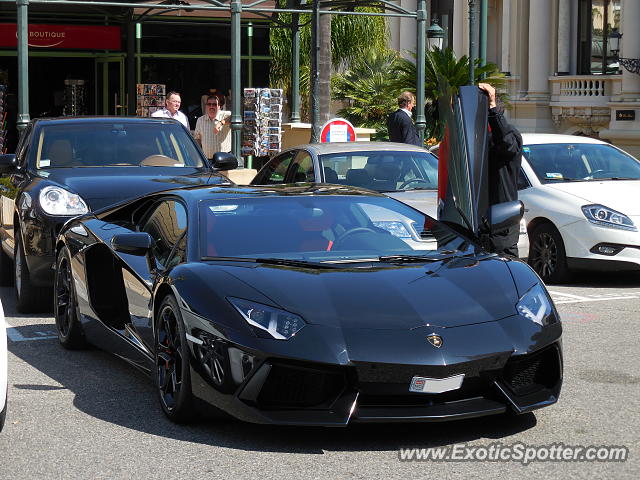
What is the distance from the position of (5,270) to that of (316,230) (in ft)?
20.9

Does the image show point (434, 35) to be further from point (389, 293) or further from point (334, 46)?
point (389, 293)

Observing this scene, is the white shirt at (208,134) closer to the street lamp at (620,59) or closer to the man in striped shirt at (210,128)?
the man in striped shirt at (210,128)

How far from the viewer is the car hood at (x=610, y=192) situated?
12430 mm

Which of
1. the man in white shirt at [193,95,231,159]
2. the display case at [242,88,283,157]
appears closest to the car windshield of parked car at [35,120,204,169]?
the man in white shirt at [193,95,231,159]

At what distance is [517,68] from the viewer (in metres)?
43.5

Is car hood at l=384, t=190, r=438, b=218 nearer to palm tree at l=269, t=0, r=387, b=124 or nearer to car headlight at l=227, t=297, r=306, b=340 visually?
car headlight at l=227, t=297, r=306, b=340

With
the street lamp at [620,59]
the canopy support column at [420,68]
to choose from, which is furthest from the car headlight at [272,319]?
the street lamp at [620,59]

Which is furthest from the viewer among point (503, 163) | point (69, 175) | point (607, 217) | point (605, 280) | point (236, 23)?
point (236, 23)

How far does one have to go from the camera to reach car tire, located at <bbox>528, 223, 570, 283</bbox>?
12633mm

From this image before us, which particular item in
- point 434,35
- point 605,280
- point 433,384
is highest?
point 434,35

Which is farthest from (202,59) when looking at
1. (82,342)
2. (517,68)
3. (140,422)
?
(140,422)

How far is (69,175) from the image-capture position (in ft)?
35.9

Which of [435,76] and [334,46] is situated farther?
[334,46]

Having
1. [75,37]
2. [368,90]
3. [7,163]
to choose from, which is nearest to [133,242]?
[7,163]
